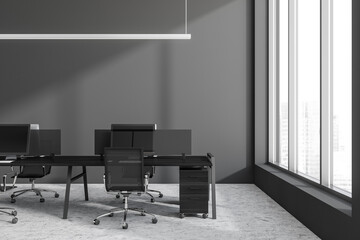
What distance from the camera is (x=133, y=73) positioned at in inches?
315

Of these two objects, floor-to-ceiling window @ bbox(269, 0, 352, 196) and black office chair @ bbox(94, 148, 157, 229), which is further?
black office chair @ bbox(94, 148, 157, 229)

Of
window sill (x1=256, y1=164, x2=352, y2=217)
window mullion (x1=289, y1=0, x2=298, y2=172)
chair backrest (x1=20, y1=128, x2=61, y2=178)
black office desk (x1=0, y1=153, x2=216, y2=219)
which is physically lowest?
window sill (x1=256, y1=164, x2=352, y2=217)

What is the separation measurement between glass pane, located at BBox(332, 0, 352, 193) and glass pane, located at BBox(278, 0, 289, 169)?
79.3 inches

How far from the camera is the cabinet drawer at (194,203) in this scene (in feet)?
17.6

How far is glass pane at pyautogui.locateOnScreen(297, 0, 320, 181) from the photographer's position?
205 inches

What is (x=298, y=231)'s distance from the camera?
187 inches

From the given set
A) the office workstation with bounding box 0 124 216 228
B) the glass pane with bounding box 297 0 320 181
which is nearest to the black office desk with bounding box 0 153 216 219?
the office workstation with bounding box 0 124 216 228

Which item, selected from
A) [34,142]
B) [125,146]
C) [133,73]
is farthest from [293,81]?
[34,142]

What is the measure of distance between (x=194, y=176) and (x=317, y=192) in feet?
4.91

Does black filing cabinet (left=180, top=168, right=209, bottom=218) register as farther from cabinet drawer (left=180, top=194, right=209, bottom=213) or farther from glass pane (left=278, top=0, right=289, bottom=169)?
glass pane (left=278, top=0, right=289, bottom=169)

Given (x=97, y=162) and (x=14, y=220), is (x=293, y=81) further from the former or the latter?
(x=14, y=220)

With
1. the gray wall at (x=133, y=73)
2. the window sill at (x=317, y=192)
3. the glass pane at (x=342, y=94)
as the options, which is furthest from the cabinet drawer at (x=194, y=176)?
the gray wall at (x=133, y=73)

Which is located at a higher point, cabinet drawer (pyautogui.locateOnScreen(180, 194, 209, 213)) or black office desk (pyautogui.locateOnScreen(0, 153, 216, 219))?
black office desk (pyautogui.locateOnScreen(0, 153, 216, 219))

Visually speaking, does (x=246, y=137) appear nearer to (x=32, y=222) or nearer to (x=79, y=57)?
(x=79, y=57)
